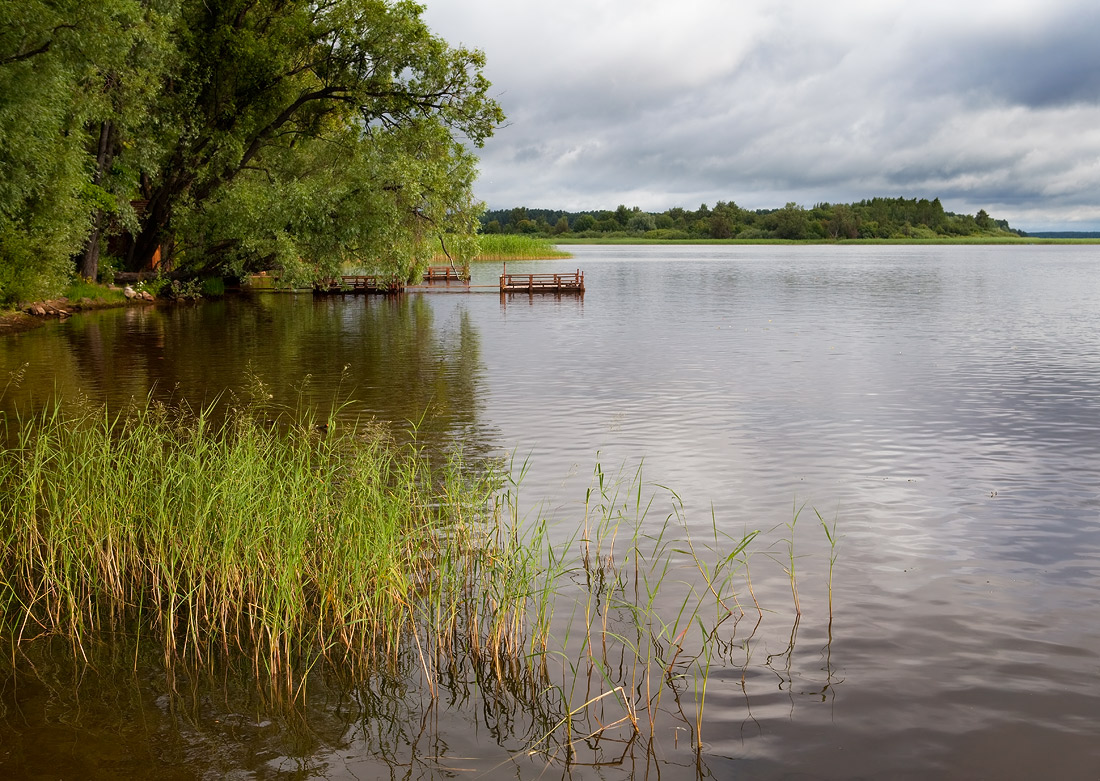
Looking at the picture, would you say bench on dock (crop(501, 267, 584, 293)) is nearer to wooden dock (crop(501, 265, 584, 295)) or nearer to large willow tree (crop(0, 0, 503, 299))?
wooden dock (crop(501, 265, 584, 295))

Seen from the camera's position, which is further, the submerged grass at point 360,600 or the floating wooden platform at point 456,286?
the floating wooden platform at point 456,286

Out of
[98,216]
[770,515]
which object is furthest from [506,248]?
[770,515]

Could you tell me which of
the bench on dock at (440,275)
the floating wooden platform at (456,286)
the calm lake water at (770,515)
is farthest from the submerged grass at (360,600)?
the bench on dock at (440,275)

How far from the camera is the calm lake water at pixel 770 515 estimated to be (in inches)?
222

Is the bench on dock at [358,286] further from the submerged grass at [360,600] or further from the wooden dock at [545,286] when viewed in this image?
the submerged grass at [360,600]

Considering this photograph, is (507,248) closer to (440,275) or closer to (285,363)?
(440,275)

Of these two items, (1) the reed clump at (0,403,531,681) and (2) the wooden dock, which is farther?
(2) the wooden dock

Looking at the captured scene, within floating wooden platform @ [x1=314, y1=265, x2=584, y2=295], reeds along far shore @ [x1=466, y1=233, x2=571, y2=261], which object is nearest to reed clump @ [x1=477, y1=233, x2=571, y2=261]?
reeds along far shore @ [x1=466, y1=233, x2=571, y2=261]

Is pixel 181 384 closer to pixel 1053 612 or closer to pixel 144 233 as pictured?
pixel 1053 612

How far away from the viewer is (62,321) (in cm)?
3206

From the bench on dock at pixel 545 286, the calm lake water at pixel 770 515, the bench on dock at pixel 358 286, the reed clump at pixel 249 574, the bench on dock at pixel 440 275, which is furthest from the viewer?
the bench on dock at pixel 440 275

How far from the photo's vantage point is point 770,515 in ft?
34.3

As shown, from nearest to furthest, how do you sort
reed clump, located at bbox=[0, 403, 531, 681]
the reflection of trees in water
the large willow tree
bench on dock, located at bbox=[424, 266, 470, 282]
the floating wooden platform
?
reed clump, located at bbox=[0, 403, 531, 681] → the reflection of trees in water → the large willow tree → the floating wooden platform → bench on dock, located at bbox=[424, 266, 470, 282]

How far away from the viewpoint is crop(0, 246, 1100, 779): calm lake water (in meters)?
5.63
